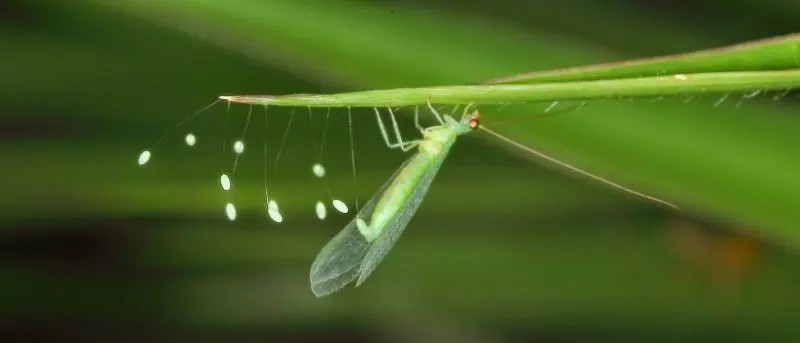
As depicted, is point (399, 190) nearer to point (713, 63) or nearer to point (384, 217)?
point (384, 217)

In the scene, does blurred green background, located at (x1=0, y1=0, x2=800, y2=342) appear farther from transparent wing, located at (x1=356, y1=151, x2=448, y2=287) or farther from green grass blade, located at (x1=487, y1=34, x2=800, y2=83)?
green grass blade, located at (x1=487, y1=34, x2=800, y2=83)

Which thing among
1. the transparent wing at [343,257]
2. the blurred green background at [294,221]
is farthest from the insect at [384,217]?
the blurred green background at [294,221]

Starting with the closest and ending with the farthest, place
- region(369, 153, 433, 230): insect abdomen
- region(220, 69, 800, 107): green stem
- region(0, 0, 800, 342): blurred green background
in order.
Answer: region(220, 69, 800, 107): green stem, region(369, 153, 433, 230): insect abdomen, region(0, 0, 800, 342): blurred green background

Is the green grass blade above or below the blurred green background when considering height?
below

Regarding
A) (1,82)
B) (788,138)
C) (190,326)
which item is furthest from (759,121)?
(1,82)

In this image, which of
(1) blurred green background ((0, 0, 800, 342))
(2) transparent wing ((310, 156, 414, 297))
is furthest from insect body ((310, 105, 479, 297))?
(1) blurred green background ((0, 0, 800, 342))

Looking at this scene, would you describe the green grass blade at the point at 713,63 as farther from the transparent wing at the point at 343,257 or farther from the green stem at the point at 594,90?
the transparent wing at the point at 343,257

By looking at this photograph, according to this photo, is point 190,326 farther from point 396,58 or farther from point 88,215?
point 396,58
